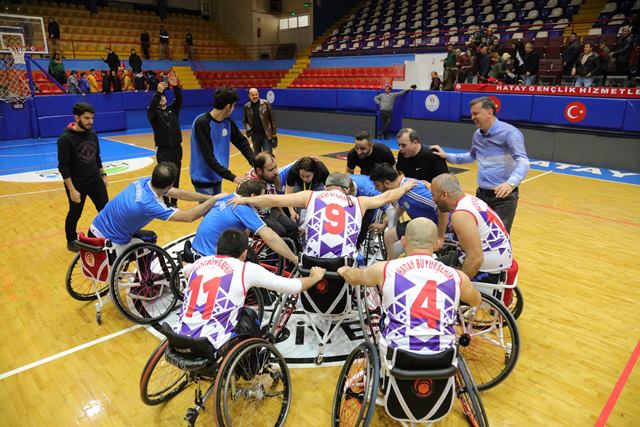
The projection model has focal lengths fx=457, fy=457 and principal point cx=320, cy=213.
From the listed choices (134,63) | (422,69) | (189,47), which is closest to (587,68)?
(422,69)

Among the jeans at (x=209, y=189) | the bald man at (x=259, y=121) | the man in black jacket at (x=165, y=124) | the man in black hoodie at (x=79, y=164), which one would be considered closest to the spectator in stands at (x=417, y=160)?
the jeans at (x=209, y=189)

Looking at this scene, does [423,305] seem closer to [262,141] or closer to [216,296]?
[216,296]

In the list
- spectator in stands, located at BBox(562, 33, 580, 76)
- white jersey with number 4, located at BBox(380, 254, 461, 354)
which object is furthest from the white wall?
white jersey with number 4, located at BBox(380, 254, 461, 354)

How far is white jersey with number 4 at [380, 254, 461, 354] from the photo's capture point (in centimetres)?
226

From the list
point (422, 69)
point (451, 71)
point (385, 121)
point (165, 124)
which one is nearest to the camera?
point (165, 124)

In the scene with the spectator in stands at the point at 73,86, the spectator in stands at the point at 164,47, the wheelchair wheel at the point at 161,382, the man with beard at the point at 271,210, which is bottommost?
the wheelchair wheel at the point at 161,382

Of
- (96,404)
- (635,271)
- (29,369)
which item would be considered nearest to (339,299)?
(96,404)

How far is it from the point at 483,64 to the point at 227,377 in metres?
12.5

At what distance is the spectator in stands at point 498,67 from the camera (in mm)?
12367

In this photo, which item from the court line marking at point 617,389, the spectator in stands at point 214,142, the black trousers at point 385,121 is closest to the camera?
the court line marking at point 617,389

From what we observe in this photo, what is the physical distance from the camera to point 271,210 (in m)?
4.70

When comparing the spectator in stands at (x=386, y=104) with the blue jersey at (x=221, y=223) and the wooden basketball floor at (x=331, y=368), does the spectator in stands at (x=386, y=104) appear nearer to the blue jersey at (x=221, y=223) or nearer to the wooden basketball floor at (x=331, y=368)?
the wooden basketball floor at (x=331, y=368)

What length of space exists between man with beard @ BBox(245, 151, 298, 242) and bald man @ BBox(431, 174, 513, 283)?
5.76ft

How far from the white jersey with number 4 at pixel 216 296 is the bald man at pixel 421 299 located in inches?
29.2
